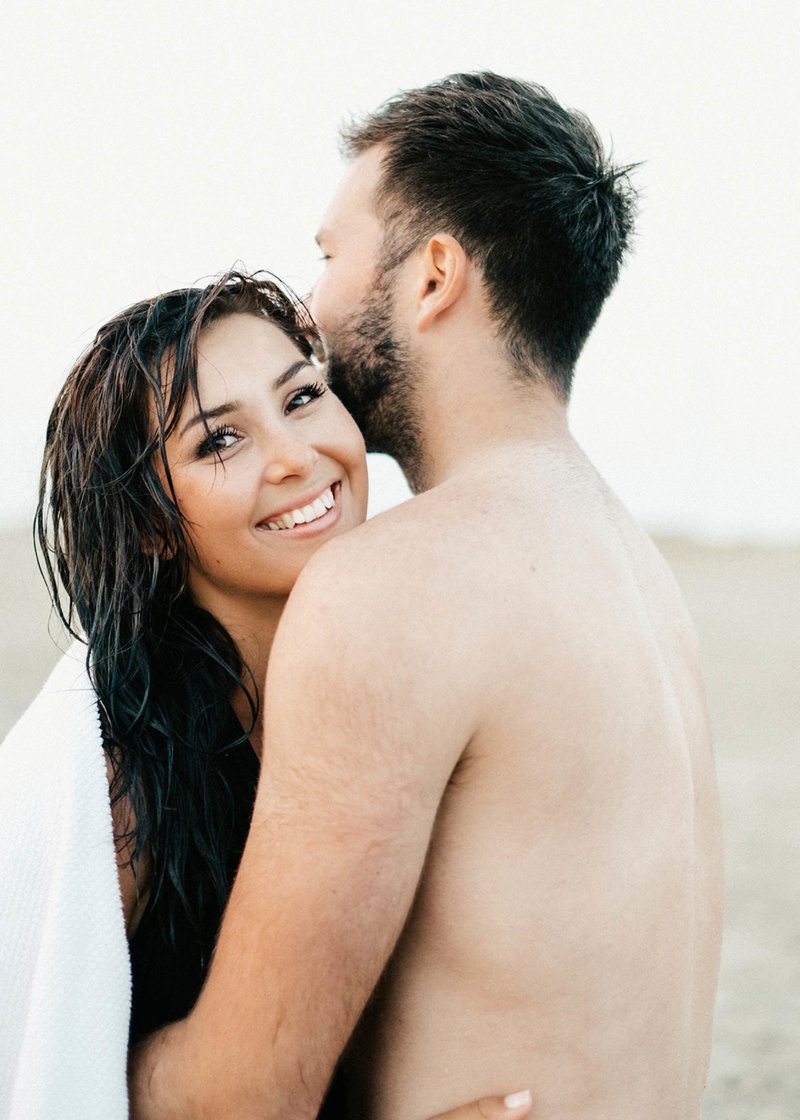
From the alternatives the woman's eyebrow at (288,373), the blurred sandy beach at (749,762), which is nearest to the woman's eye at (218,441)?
the woman's eyebrow at (288,373)

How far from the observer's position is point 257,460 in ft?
8.20

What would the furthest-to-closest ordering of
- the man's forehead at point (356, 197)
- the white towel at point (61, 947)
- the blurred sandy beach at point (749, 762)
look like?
the blurred sandy beach at point (749, 762)
the man's forehead at point (356, 197)
the white towel at point (61, 947)

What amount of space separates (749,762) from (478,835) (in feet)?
26.9

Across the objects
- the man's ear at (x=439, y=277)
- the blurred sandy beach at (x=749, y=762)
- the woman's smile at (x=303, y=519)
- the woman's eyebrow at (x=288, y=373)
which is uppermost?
the man's ear at (x=439, y=277)

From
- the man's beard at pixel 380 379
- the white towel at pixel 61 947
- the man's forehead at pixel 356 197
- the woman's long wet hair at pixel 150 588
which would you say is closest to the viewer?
the white towel at pixel 61 947

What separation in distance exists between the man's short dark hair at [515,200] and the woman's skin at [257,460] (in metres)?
0.41

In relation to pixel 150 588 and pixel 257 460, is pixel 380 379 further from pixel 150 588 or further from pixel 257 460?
pixel 150 588

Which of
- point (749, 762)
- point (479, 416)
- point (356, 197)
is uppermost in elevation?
point (356, 197)

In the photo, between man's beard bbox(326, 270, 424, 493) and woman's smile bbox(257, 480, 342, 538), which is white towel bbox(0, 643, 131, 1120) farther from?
man's beard bbox(326, 270, 424, 493)

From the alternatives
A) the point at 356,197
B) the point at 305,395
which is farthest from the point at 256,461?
the point at 356,197

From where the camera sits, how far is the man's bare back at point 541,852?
6.34 ft

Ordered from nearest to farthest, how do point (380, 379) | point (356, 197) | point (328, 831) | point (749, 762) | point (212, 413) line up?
1. point (328, 831)
2. point (212, 413)
3. point (380, 379)
4. point (356, 197)
5. point (749, 762)

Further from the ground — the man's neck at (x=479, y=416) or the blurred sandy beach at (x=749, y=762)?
the man's neck at (x=479, y=416)

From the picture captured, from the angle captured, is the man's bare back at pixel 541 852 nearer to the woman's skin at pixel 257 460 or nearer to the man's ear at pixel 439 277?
the woman's skin at pixel 257 460
